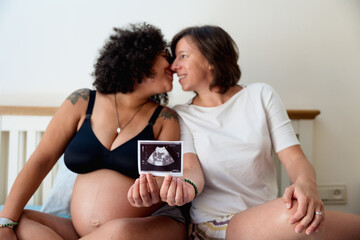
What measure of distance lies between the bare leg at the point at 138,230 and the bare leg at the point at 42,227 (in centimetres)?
14

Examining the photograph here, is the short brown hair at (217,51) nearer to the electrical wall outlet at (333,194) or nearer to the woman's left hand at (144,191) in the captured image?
the woman's left hand at (144,191)

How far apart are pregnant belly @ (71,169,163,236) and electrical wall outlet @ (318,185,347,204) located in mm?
1132

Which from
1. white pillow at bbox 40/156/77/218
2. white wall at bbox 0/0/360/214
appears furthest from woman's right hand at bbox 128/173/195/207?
white wall at bbox 0/0/360/214

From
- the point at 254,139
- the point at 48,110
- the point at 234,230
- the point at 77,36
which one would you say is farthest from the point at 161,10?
the point at 234,230

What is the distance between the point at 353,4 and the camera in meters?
1.91

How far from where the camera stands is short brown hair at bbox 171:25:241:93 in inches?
54.6

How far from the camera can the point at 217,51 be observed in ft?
4.55

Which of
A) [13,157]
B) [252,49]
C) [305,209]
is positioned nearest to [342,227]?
[305,209]

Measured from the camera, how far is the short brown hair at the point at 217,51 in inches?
54.6

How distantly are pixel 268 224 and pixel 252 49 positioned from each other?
3.79 ft

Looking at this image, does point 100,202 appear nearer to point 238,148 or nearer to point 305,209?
point 238,148

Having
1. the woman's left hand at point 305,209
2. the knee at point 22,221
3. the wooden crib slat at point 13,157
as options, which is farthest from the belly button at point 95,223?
the wooden crib slat at point 13,157

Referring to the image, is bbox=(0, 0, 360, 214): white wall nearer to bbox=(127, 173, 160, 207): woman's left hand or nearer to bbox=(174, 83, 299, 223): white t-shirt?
bbox=(174, 83, 299, 223): white t-shirt

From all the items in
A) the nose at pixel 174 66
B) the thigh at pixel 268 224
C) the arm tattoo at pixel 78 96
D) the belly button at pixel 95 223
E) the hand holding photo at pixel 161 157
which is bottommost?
the belly button at pixel 95 223
